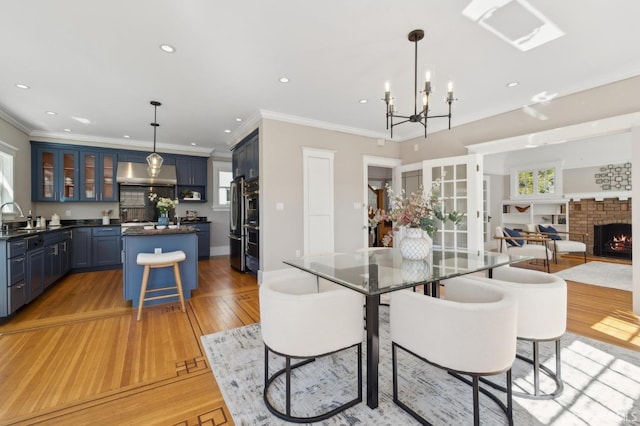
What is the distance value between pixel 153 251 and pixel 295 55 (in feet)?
9.29

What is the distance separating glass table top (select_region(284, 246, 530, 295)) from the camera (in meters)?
1.61

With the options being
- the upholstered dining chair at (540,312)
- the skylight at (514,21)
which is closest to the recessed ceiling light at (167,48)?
the skylight at (514,21)

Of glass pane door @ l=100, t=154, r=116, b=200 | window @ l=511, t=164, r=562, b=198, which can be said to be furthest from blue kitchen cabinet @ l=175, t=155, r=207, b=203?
window @ l=511, t=164, r=562, b=198

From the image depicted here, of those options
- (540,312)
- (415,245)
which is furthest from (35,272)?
(540,312)

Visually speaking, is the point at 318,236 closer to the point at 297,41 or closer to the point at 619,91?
the point at 297,41

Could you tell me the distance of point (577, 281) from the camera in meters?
4.48

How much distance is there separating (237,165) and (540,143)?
4.83 metres

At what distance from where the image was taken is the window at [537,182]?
731 cm

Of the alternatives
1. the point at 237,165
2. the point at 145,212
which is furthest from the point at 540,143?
the point at 145,212

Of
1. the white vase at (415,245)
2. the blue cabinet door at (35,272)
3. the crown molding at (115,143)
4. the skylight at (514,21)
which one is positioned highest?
the skylight at (514,21)

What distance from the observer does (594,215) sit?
22.4 feet

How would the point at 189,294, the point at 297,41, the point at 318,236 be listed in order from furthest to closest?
the point at 318,236, the point at 189,294, the point at 297,41

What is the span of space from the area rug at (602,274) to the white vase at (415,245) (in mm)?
3935

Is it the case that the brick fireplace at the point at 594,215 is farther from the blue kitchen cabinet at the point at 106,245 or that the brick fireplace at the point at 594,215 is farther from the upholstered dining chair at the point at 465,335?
the blue kitchen cabinet at the point at 106,245
